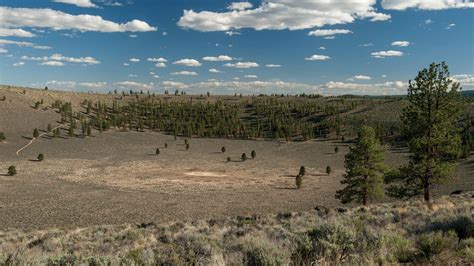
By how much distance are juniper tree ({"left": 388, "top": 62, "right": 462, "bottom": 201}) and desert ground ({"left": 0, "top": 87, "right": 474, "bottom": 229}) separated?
47.2ft

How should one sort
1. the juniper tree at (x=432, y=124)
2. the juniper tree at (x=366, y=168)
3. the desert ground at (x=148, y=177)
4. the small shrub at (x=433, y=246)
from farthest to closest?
the desert ground at (x=148, y=177) → the juniper tree at (x=366, y=168) → the juniper tree at (x=432, y=124) → the small shrub at (x=433, y=246)

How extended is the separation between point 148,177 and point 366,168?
33427 millimetres

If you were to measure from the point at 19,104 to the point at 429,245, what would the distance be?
4835 inches

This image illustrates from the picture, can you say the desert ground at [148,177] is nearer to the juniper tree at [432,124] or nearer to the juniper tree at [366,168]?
the juniper tree at [366,168]

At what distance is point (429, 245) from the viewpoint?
884 cm

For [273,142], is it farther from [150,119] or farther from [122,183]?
[122,183]

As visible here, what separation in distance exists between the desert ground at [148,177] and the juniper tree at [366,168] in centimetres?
506

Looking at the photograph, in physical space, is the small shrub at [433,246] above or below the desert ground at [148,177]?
above

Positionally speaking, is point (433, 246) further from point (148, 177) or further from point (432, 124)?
point (148, 177)

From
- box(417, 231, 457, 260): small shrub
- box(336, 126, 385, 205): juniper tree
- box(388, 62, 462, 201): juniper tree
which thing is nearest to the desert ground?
box(336, 126, 385, 205): juniper tree

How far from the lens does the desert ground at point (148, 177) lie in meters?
39.0

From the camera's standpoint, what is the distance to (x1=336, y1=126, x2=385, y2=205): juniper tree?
37906 millimetres

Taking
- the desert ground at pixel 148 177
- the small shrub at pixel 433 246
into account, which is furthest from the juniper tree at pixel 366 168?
the small shrub at pixel 433 246

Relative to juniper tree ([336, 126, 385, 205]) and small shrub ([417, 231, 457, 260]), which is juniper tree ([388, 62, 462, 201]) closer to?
juniper tree ([336, 126, 385, 205])
